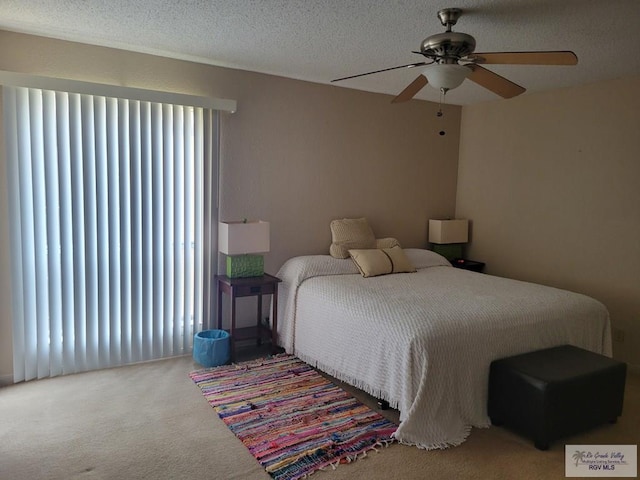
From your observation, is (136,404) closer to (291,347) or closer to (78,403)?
(78,403)

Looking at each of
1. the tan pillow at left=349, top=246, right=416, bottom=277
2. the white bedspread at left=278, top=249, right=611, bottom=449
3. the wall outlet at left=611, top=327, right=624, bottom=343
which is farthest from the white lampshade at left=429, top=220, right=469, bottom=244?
the wall outlet at left=611, top=327, right=624, bottom=343

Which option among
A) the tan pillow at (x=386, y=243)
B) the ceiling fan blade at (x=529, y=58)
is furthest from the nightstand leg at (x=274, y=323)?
the ceiling fan blade at (x=529, y=58)

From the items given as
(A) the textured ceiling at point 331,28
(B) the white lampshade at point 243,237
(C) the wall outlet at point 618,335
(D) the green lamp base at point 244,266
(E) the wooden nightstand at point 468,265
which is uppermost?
(A) the textured ceiling at point 331,28

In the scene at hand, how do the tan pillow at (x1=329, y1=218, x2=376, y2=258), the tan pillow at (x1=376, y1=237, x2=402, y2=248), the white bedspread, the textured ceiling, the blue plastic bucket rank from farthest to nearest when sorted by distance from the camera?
the tan pillow at (x1=376, y1=237, x2=402, y2=248) < the tan pillow at (x1=329, y1=218, x2=376, y2=258) < the blue plastic bucket < the white bedspread < the textured ceiling

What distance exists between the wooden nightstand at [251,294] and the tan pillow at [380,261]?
0.71 m

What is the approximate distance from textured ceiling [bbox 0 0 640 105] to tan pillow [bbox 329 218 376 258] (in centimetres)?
137

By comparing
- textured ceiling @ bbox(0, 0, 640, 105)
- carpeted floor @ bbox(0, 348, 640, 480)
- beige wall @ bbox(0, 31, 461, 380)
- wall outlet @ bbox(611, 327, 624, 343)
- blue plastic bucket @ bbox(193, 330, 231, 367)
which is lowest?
carpeted floor @ bbox(0, 348, 640, 480)

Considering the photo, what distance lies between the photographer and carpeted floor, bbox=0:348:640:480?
7.70ft

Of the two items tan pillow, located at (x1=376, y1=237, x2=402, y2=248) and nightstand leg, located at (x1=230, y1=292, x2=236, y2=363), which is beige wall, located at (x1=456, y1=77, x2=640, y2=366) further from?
nightstand leg, located at (x1=230, y1=292, x2=236, y2=363)

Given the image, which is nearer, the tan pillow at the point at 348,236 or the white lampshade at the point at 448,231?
the tan pillow at the point at 348,236

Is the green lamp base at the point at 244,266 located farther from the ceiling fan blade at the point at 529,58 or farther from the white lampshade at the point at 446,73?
the ceiling fan blade at the point at 529,58

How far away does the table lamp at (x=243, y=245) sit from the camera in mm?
3715

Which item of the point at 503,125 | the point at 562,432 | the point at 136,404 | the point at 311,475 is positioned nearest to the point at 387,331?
the point at 311,475

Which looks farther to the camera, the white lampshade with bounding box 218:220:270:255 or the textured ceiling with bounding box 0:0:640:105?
the white lampshade with bounding box 218:220:270:255
